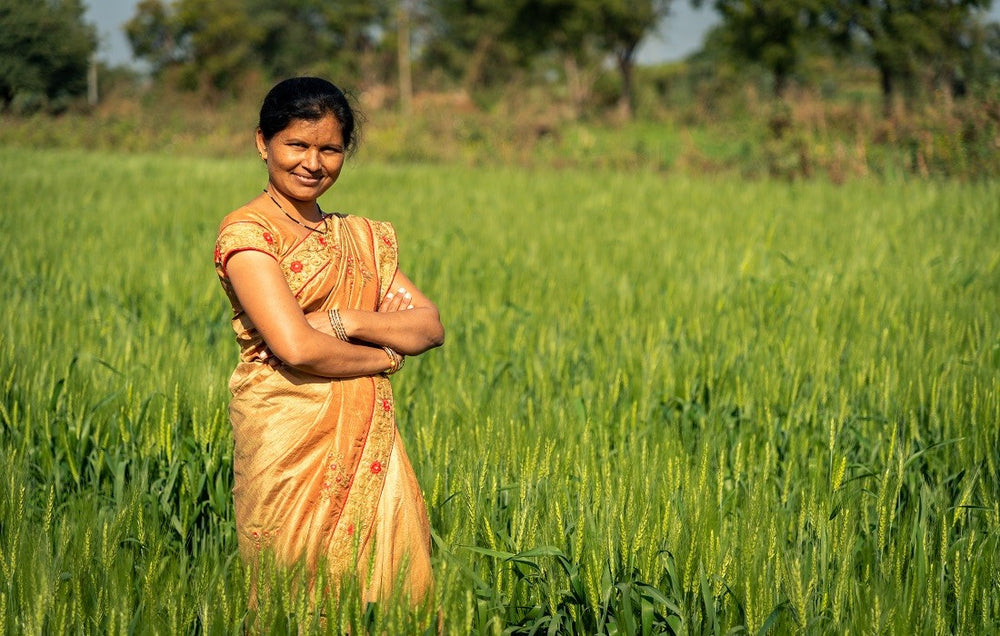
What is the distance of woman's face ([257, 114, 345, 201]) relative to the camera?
166 cm

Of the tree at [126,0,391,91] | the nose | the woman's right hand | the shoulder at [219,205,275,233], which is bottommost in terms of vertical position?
the woman's right hand

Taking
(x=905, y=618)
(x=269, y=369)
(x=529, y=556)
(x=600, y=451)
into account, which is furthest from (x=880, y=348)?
(x=269, y=369)

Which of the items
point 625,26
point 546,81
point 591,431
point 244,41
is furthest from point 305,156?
point 546,81

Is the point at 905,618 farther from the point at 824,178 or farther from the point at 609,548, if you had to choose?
the point at 824,178

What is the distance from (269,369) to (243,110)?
23198 millimetres

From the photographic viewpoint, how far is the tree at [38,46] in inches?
277

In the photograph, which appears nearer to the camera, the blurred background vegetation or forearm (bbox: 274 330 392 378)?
forearm (bbox: 274 330 392 378)

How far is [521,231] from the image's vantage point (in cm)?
741

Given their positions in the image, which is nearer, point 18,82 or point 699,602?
point 699,602

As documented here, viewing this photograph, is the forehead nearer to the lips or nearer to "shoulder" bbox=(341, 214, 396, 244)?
the lips

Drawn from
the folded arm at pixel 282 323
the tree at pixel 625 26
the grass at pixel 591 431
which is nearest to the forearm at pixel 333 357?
the folded arm at pixel 282 323

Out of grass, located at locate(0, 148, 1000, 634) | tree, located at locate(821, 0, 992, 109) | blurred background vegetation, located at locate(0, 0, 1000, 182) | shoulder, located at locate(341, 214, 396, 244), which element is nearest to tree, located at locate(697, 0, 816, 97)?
blurred background vegetation, located at locate(0, 0, 1000, 182)

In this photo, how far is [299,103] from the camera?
1650mm

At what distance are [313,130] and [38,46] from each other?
6651mm
